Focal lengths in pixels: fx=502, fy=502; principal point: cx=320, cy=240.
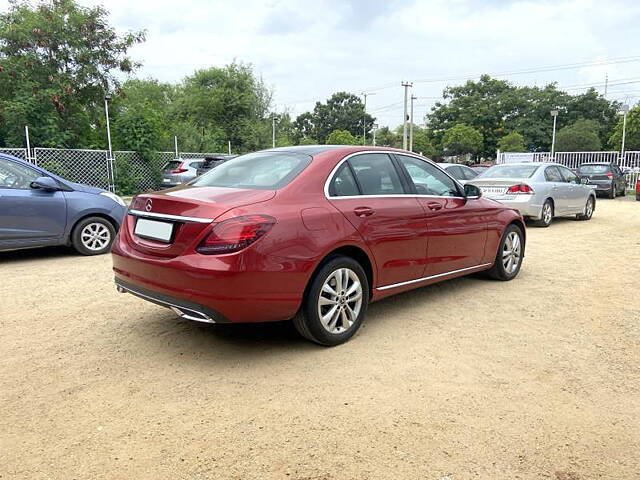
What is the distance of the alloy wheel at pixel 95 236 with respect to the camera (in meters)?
7.38

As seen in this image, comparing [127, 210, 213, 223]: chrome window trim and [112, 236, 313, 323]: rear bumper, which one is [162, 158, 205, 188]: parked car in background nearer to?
[127, 210, 213, 223]: chrome window trim

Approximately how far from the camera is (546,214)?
35.5 feet

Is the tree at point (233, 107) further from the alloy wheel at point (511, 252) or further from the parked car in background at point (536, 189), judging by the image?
the alloy wheel at point (511, 252)

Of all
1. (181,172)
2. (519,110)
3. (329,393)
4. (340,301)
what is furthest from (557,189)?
(519,110)

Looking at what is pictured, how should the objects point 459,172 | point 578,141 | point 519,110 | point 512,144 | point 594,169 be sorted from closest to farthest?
point 459,172 → point 594,169 → point 578,141 → point 512,144 → point 519,110

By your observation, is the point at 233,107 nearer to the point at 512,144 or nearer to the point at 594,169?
the point at 594,169

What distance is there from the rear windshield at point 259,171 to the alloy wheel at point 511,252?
2.94 m

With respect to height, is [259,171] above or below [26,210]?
above

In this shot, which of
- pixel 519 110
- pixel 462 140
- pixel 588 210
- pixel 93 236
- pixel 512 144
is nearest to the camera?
pixel 93 236

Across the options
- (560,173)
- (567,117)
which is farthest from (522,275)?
(567,117)

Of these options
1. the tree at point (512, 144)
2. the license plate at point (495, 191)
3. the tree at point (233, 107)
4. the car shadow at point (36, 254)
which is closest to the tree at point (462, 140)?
the tree at point (512, 144)

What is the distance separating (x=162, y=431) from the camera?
268 cm

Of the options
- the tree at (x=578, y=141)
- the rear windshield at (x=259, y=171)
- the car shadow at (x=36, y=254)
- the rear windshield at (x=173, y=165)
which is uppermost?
the tree at (x=578, y=141)

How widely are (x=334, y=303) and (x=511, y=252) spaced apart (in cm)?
305
